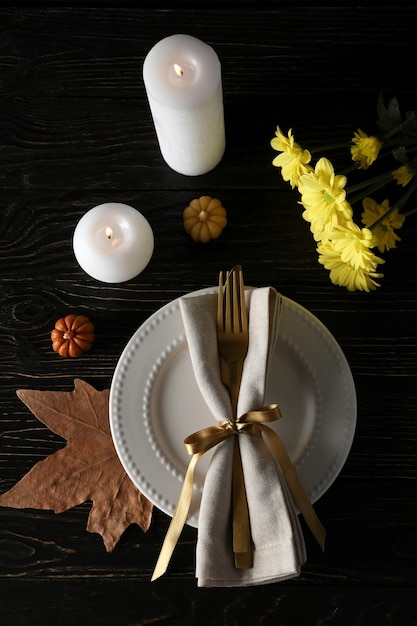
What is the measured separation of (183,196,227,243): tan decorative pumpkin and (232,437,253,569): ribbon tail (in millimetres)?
263

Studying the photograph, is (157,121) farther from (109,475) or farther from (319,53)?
(109,475)

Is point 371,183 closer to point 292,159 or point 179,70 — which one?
point 292,159

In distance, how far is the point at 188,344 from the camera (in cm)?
81

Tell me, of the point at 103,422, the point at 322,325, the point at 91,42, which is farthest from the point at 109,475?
the point at 91,42

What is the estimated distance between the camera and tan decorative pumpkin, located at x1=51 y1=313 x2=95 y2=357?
35.1 inches

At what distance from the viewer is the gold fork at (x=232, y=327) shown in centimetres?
81

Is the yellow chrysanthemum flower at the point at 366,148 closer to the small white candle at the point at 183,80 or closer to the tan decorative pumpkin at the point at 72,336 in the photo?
the small white candle at the point at 183,80

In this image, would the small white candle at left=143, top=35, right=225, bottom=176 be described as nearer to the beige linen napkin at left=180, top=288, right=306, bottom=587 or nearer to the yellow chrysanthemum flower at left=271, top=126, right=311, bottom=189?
the yellow chrysanthemum flower at left=271, top=126, right=311, bottom=189

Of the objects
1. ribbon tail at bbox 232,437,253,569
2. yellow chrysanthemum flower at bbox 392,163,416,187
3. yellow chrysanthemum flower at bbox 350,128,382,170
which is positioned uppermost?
yellow chrysanthemum flower at bbox 350,128,382,170

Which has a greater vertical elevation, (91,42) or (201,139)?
(91,42)

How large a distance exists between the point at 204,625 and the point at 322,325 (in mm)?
398

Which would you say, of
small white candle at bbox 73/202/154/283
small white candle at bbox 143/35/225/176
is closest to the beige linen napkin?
small white candle at bbox 73/202/154/283

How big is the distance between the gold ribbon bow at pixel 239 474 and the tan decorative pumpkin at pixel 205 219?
0.24 metres

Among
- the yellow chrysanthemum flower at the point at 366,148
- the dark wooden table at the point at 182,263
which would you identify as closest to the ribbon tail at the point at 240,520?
the dark wooden table at the point at 182,263
